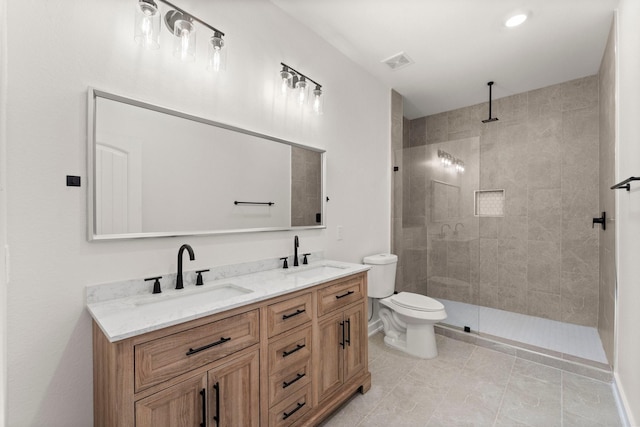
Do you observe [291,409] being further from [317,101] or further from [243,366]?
[317,101]

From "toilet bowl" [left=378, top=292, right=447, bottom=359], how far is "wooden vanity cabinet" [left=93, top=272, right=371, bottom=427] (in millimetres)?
779

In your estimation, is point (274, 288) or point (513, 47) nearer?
point (274, 288)

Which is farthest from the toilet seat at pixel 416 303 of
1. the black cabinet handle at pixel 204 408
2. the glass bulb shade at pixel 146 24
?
the glass bulb shade at pixel 146 24

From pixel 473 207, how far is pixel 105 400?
3.21 m

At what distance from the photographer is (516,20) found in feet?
7.07

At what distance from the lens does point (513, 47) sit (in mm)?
2504

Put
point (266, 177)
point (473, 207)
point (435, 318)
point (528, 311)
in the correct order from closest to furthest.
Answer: point (266, 177) → point (435, 318) → point (473, 207) → point (528, 311)

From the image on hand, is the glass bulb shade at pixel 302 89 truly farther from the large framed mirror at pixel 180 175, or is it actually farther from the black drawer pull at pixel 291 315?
the black drawer pull at pixel 291 315

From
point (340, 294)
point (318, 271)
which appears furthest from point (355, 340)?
point (318, 271)

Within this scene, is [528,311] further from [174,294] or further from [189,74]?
[189,74]

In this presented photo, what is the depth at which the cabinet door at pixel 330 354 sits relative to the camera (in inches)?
68.1

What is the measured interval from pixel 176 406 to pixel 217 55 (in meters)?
1.65

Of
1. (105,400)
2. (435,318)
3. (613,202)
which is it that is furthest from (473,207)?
(105,400)

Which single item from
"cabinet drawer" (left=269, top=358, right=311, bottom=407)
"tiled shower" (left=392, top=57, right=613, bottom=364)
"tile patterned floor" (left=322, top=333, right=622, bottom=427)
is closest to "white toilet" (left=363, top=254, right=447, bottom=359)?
"tile patterned floor" (left=322, top=333, right=622, bottom=427)
